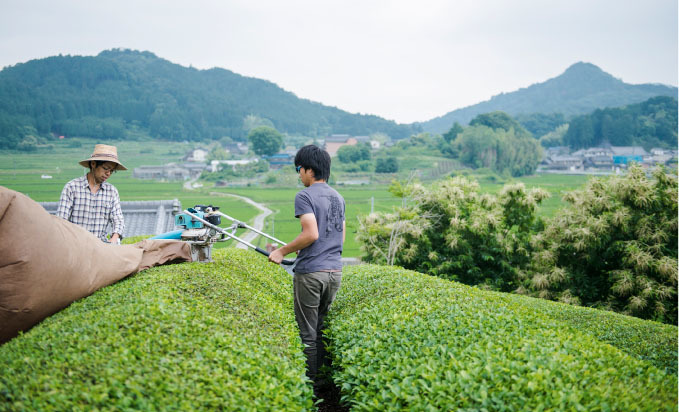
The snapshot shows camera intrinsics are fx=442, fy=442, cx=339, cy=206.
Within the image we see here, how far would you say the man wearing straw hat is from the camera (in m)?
4.03

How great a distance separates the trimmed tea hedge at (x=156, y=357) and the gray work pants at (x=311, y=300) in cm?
19

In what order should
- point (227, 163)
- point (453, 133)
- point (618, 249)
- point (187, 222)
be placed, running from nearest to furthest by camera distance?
point (187, 222), point (618, 249), point (227, 163), point (453, 133)

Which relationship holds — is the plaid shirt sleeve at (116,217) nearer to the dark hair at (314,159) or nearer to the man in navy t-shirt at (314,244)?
the man in navy t-shirt at (314,244)

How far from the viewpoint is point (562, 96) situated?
103 m

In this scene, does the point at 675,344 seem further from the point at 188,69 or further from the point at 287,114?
the point at 287,114

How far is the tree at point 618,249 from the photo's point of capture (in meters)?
7.91

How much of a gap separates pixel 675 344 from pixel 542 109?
10653cm

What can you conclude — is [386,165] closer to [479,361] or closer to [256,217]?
[256,217]

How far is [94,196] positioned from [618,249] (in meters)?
8.71

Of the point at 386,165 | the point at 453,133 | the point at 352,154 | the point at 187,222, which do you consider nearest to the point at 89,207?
the point at 187,222

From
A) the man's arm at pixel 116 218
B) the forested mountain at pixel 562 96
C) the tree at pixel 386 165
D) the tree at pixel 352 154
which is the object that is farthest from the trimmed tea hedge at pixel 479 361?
the forested mountain at pixel 562 96

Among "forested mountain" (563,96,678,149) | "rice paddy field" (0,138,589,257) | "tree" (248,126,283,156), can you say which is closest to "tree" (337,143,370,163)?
"rice paddy field" (0,138,589,257)

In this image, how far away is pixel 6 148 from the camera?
52.6 ft

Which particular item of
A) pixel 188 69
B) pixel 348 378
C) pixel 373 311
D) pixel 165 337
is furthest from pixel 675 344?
pixel 188 69
